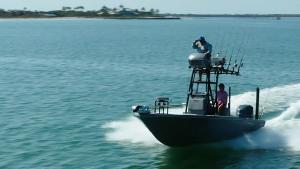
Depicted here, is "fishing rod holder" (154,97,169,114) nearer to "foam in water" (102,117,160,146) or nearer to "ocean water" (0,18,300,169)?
"ocean water" (0,18,300,169)

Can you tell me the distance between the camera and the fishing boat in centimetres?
1841

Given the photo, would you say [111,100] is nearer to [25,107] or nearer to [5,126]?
[25,107]

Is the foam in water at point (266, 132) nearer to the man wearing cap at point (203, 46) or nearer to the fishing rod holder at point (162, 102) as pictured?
the fishing rod holder at point (162, 102)

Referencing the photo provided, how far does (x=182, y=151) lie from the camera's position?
19656 millimetres

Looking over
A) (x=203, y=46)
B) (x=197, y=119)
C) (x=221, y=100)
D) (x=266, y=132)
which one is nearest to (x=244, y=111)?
(x=221, y=100)

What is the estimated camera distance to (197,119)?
1850cm

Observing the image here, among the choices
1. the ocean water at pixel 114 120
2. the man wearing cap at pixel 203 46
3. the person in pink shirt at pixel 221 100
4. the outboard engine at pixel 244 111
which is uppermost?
the man wearing cap at pixel 203 46

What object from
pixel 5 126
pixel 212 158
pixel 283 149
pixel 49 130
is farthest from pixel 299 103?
pixel 5 126

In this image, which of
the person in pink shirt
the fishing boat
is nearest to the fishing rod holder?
the fishing boat

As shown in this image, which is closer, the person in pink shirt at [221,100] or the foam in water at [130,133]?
the person in pink shirt at [221,100]

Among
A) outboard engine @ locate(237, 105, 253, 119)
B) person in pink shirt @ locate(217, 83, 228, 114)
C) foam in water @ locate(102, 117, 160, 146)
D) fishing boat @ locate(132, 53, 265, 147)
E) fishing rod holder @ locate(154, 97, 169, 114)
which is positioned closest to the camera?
fishing boat @ locate(132, 53, 265, 147)

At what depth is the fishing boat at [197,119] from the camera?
725 inches

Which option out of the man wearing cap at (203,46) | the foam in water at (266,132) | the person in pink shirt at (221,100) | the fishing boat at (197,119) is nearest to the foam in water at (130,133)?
the foam in water at (266,132)

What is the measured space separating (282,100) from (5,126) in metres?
13.4
